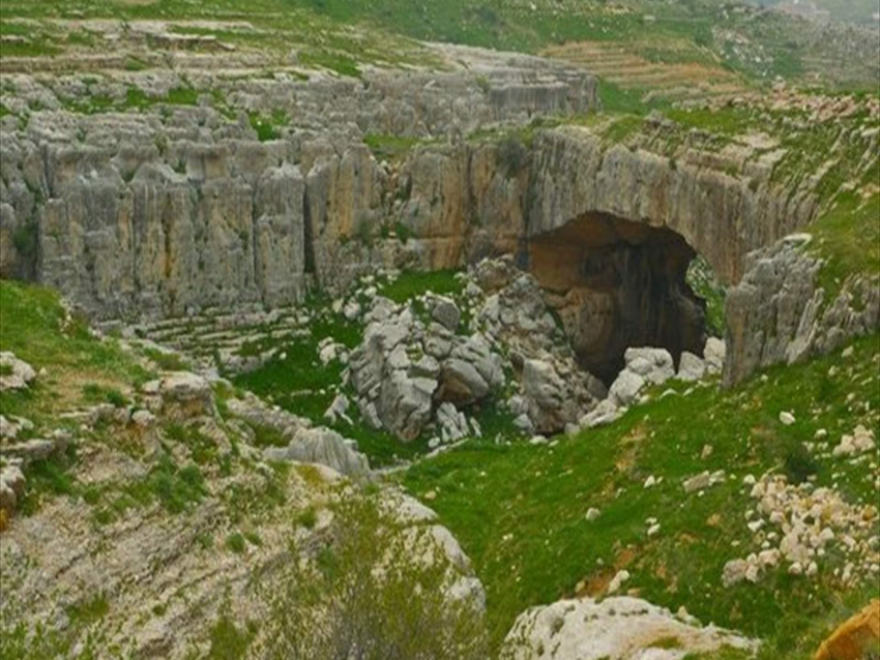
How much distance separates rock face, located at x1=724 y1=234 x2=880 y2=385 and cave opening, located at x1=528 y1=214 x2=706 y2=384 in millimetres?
17463

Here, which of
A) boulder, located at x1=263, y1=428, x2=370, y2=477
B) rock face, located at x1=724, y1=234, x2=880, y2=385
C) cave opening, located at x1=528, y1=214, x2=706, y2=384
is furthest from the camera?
cave opening, located at x1=528, y1=214, x2=706, y2=384

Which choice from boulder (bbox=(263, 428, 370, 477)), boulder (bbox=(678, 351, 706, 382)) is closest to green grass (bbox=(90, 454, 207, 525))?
boulder (bbox=(263, 428, 370, 477))

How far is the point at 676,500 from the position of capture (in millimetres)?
24703

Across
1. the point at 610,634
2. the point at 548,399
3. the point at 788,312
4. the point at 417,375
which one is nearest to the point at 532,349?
the point at 548,399

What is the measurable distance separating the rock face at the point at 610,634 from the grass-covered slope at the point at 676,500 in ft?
1.83

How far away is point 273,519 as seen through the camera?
71.9 feet

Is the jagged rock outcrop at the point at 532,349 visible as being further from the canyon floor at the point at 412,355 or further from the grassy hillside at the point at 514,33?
the grassy hillside at the point at 514,33

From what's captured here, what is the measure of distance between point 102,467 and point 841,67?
119 m

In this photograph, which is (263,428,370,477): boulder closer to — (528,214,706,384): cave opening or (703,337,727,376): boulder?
(703,337,727,376): boulder

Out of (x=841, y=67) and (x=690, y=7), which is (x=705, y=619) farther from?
(x=690, y=7)

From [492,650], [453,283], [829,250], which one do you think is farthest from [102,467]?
[453,283]

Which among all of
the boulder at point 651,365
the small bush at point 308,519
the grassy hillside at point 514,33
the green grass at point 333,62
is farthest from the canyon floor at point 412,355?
the green grass at point 333,62

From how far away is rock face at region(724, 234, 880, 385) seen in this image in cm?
2700

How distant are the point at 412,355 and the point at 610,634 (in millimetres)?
22224
